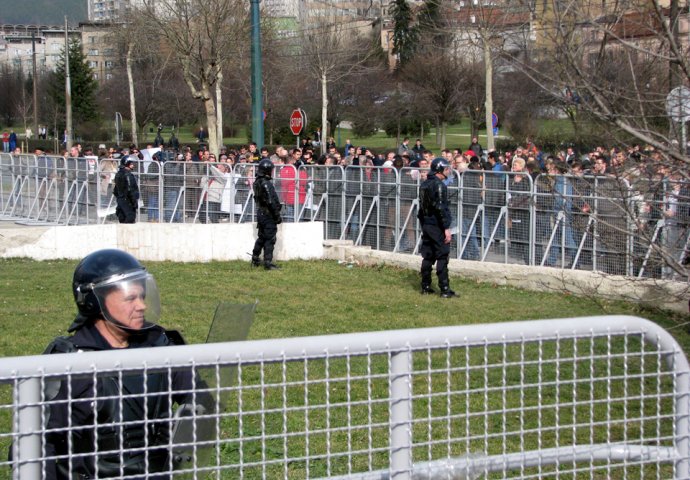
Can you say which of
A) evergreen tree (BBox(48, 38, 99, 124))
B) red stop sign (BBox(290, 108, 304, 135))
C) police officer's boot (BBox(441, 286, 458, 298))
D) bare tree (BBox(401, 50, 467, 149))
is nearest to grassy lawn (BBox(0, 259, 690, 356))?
police officer's boot (BBox(441, 286, 458, 298))

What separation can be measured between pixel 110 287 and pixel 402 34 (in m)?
Answer: 57.3

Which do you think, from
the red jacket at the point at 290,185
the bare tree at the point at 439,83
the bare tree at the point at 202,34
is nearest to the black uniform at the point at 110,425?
the red jacket at the point at 290,185

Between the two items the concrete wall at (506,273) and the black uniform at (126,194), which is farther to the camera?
the black uniform at (126,194)

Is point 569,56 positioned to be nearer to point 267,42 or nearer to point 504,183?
point 504,183

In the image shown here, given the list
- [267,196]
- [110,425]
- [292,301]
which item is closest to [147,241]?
[267,196]

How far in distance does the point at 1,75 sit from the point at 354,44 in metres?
56.8

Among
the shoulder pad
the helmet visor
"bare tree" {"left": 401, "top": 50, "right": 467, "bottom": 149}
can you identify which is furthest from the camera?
"bare tree" {"left": 401, "top": 50, "right": 467, "bottom": 149}

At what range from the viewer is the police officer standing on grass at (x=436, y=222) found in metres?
12.7

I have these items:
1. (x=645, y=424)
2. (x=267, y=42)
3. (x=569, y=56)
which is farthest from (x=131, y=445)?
(x=267, y=42)

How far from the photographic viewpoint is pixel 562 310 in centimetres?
1181

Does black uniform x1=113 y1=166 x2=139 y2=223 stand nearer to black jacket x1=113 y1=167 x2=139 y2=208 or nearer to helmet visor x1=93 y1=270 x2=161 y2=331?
black jacket x1=113 y1=167 x2=139 y2=208

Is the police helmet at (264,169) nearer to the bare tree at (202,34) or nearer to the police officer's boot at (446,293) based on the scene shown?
the police officer's boot at (446,293)

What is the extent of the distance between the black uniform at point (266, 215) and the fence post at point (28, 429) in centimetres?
1225

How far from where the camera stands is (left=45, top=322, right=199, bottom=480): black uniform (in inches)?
103
